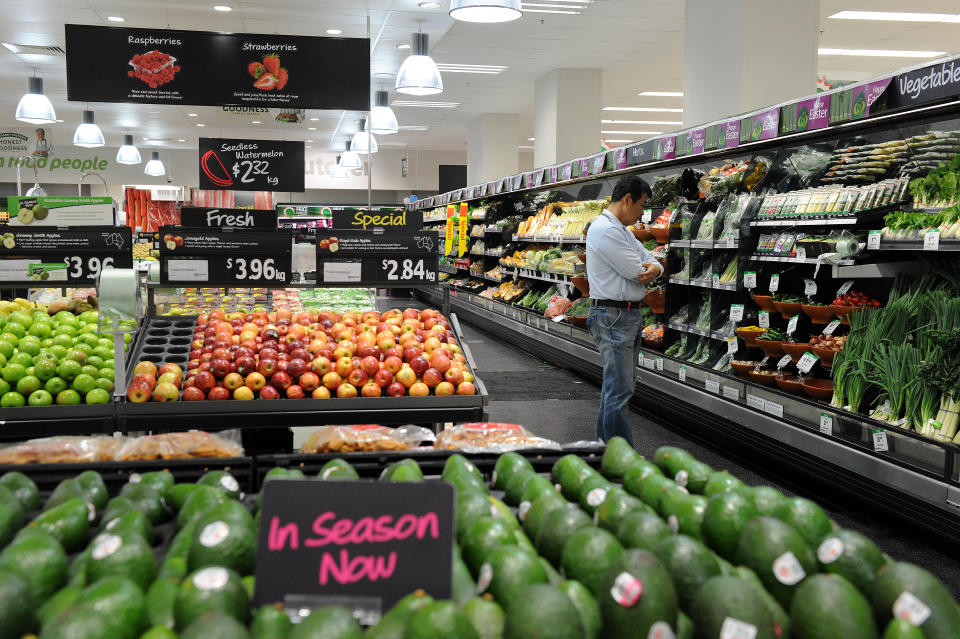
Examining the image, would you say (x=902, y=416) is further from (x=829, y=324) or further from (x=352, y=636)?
(x=352, y=636)

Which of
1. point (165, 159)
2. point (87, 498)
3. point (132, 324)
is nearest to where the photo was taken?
point (87, 498)

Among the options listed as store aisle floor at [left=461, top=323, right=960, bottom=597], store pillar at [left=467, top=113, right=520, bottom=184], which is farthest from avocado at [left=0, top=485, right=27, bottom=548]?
store pillar at [left=467, top=113, right=520, bottom=184]

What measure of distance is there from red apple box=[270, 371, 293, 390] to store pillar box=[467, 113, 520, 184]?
1238cm

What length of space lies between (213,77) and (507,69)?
6536 millimetres

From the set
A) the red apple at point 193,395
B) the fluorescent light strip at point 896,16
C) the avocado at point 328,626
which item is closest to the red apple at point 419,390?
the red apple at point 193,395

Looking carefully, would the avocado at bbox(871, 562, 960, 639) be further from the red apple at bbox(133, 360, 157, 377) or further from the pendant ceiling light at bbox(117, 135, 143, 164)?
the pendant ceiling light at bbox(117, 135, 143, 164)

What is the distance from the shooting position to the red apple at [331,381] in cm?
364

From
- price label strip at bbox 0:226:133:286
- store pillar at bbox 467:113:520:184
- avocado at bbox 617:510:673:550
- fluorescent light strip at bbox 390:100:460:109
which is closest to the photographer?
avocado at bbox 617:510:673:550

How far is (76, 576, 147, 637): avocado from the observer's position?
1179mm

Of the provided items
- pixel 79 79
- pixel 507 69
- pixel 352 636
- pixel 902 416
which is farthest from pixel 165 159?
pixel 352 636

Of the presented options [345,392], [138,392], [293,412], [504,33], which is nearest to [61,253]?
[138,392]

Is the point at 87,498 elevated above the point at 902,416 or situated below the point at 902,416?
above

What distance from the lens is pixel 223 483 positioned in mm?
1819

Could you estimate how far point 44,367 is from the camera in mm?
3488
